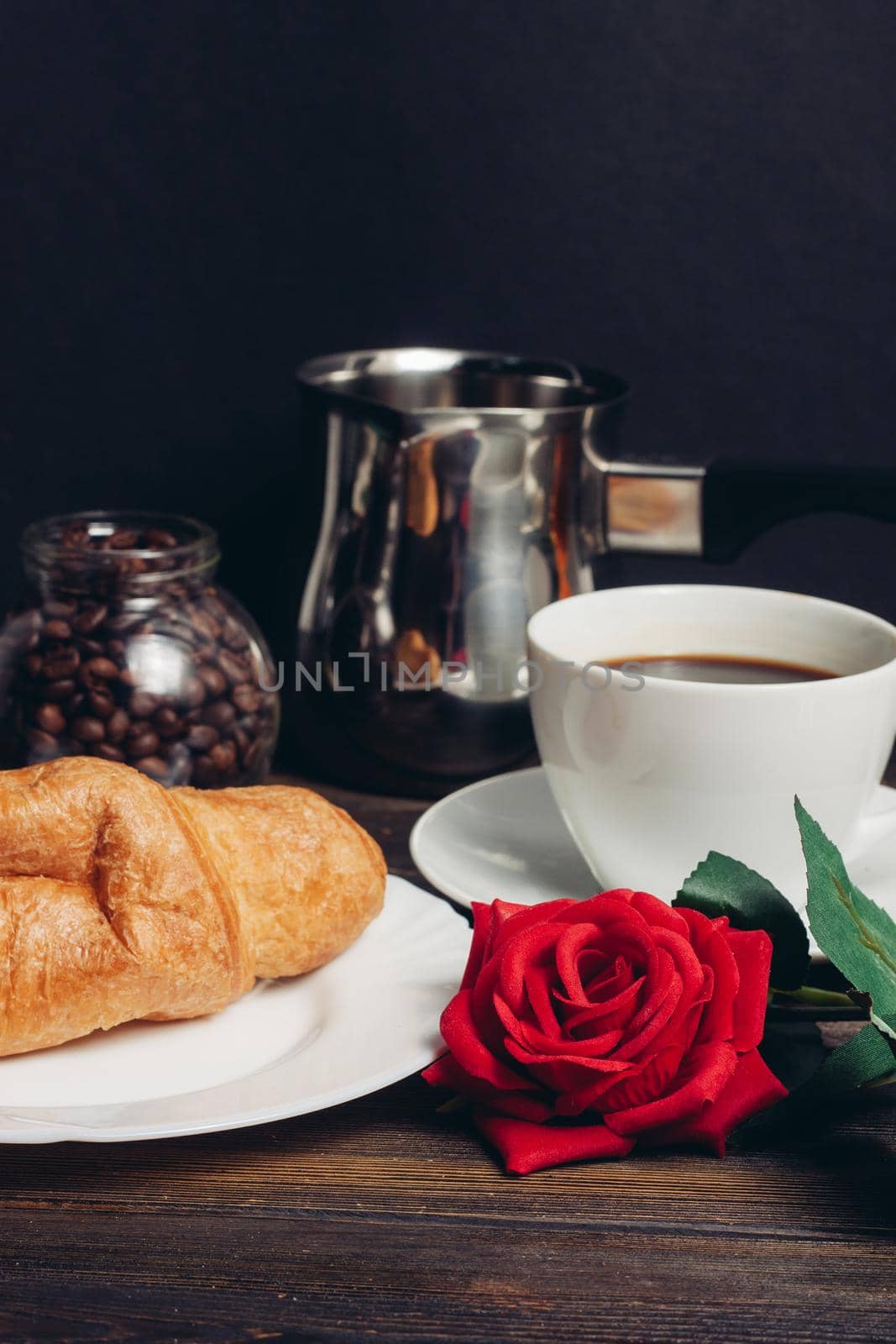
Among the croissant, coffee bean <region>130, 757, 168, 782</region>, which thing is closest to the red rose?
the croissant

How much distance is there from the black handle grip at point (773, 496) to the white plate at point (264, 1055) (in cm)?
39

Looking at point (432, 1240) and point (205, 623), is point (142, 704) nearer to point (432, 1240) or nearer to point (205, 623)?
point (205, 623)

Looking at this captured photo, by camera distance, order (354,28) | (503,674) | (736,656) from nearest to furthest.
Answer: (736,656) < (503,674) < (354,28)

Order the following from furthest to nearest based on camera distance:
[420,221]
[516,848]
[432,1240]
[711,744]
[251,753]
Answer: [420,221] < [251,753] < [516,848] < [711,744] < [432,1240]

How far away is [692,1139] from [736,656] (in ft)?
1.06

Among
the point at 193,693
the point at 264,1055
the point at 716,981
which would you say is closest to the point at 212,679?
the point at 193,693

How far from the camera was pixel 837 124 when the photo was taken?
1087 mm

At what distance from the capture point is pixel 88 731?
86 centimetres

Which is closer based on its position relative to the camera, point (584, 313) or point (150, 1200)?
point (150, 1200)

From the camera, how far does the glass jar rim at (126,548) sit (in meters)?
0.87

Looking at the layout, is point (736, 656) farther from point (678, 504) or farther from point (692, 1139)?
point (692, 1139)

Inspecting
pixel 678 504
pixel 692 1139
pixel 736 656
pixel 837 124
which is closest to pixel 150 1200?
pixel 692 1139

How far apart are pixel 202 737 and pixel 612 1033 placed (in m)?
0.40

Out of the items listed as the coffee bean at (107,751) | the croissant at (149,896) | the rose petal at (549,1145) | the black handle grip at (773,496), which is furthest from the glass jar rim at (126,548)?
the rose petal at (549,1145)
